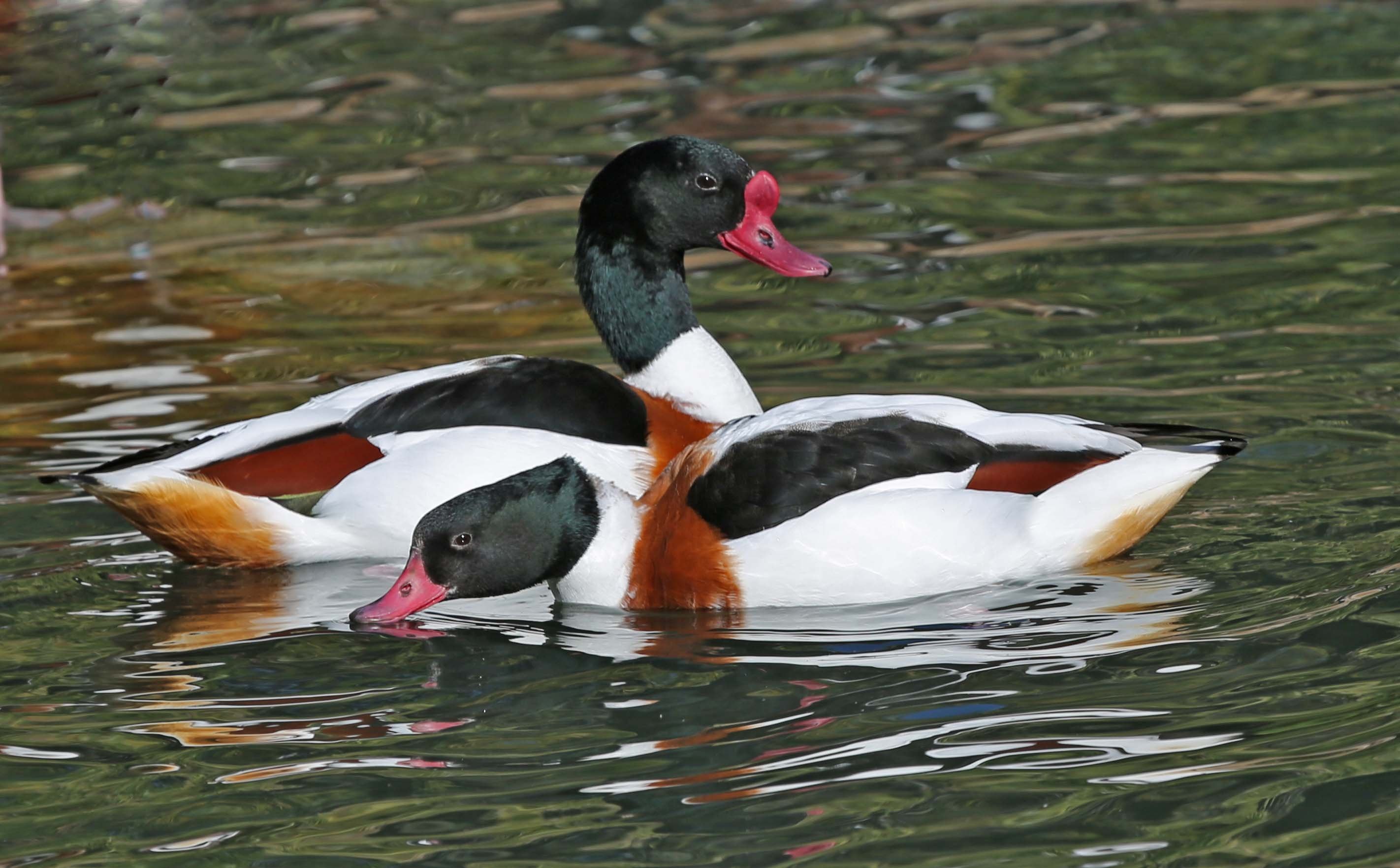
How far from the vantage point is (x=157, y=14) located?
56.9 feet

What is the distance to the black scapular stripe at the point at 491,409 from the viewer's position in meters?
6.36

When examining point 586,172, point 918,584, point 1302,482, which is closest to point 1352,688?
point 918,584

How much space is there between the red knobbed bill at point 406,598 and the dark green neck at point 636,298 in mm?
1873

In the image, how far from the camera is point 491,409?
20.9ft

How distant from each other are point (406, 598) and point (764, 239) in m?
2.35

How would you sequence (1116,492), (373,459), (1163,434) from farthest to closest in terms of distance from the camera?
(373,459) < (1163,434) < (1116,492)

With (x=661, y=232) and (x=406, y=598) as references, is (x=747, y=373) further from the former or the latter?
(x=406, y=598)

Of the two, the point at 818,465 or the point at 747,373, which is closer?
the point at 818,465

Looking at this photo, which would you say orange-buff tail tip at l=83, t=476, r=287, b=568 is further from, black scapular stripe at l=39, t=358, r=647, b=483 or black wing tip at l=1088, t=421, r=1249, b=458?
black wing tip at l=1088, t=421, r=1249, b=458

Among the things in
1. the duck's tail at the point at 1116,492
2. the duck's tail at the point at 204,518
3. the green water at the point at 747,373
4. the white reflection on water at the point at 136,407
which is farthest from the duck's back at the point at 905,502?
the white reflection on water at the point at 136,407

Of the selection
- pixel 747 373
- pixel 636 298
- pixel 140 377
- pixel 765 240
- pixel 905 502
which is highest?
pixel 765 240

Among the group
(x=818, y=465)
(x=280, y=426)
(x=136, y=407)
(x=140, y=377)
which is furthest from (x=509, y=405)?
(x=140, y=377)

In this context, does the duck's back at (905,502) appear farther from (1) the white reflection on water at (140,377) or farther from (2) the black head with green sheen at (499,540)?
(1) the white reflection on water at (140,377)

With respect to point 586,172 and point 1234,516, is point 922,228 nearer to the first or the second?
Answer: point 586,172
